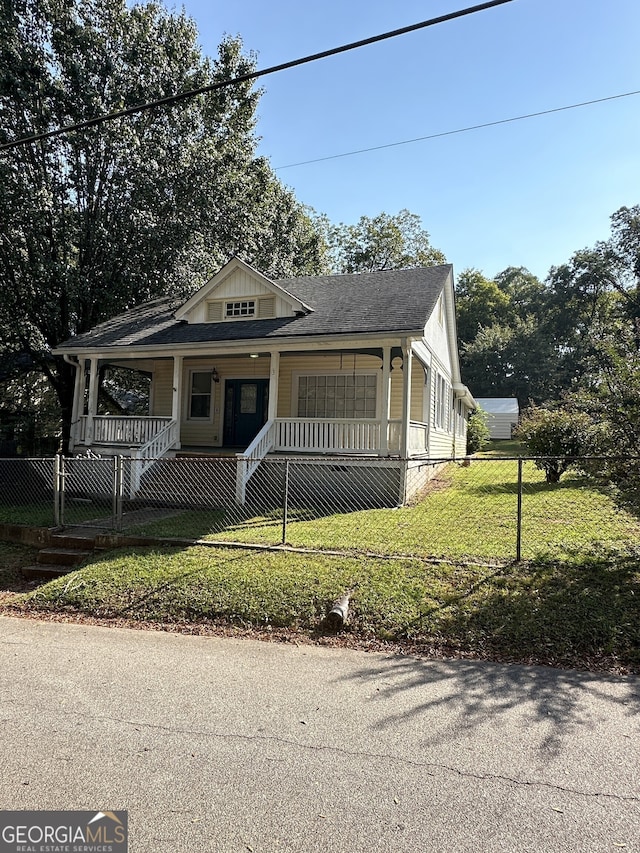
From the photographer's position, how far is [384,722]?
11.4 feet

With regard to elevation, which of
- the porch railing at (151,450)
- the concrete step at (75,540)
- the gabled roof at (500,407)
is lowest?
the concrete step at (75,540)

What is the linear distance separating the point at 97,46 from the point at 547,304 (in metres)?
37.9

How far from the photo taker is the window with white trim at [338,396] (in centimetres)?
1350

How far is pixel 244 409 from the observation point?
14.7 meters

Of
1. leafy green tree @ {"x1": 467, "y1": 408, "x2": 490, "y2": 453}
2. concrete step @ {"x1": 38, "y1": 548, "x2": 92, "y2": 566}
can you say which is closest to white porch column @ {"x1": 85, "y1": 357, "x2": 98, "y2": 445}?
concrete step @ {"x1": 38, "y1": 548, "x2": 92, "y2": 566}

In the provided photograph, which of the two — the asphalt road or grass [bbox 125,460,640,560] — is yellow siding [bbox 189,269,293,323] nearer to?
grass [bbox 125,460,640,560]

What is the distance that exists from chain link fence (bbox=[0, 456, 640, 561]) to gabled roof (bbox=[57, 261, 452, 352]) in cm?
304

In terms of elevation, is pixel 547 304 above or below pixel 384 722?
above

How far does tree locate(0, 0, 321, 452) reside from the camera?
51.0 feet

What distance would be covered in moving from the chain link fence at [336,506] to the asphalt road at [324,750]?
8.13 feet

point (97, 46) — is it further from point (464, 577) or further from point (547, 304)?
point (547, 304)

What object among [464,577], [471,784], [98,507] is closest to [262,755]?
[471,784]

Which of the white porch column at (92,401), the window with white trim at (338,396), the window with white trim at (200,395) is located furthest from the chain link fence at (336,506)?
the window with white trim at (200,395)

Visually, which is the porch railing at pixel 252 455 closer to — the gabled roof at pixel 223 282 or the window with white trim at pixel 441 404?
the gabled roof at pixel 223 282
